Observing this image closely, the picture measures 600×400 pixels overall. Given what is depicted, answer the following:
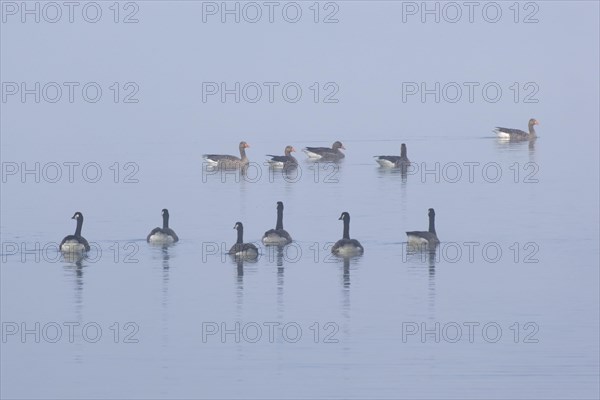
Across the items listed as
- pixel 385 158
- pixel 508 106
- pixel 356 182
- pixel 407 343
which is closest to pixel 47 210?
pixel 356 182

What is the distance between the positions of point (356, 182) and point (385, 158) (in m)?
3.60

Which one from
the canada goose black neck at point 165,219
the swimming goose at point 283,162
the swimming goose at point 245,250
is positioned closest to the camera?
the swimming goose at point 245,250

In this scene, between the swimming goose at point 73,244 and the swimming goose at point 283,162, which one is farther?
the swimming goose at point 283,162

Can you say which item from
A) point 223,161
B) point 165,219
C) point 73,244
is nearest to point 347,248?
point 165,219

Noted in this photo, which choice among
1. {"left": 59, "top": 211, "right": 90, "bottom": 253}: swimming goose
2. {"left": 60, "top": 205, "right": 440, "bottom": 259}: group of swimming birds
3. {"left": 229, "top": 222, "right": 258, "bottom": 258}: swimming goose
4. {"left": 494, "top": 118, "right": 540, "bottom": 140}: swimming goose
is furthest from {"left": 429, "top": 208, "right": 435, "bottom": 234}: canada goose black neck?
{"left": 494, "top": 118, "right": 540, "bottom": 140}: swimming goose

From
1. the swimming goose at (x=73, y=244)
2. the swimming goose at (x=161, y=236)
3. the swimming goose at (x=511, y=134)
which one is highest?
the swimming goose at (x=511, y=134)

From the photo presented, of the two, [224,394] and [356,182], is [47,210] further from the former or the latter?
[224,394]

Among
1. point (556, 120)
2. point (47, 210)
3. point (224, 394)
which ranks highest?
point (556, 120)

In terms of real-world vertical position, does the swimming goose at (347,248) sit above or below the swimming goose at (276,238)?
below

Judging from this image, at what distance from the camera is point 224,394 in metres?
17.5

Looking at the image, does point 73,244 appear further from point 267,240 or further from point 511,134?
point 511,134

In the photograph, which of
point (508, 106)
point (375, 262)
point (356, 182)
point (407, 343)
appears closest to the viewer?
point (407, 343)

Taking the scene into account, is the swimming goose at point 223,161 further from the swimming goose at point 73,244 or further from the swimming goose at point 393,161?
the swimming goose at point 73,244

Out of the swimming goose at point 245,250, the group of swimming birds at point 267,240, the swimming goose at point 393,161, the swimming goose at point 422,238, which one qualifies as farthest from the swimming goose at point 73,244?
the swimming goose at point 393,161
